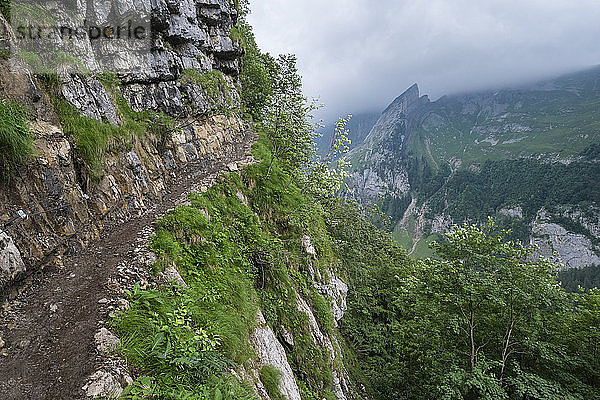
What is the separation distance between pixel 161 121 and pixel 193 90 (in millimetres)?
6113

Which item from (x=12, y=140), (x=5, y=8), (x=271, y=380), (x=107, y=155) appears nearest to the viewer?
(x=12, y=140)

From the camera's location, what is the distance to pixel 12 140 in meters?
6.68

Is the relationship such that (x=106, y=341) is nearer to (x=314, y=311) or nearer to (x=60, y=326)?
(x=60, y=326)

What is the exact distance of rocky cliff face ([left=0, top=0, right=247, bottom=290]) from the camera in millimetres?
6848

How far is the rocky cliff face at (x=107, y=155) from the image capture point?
6.85 metres

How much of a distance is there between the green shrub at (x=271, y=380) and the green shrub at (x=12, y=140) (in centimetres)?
776

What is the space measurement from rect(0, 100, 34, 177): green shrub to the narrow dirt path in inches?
101

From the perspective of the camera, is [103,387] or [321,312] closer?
[103,387]

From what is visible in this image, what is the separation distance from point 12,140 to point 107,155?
3907mm

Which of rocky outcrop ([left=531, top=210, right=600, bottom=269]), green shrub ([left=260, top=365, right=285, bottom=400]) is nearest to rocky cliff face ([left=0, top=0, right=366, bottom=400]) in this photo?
green shrub ([left=260, top=365, right=285, bottom=400])

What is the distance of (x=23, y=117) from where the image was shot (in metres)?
7.75

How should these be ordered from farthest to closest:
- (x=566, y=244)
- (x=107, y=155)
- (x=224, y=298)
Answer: (x=566, y=244), (x=107, y=155), (x=224, y=298)

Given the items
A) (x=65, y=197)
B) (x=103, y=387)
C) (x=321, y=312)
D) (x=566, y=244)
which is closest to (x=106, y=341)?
(x=103, y=387)

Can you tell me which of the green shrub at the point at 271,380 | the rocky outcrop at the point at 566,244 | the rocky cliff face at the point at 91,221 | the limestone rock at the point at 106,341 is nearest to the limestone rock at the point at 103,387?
the rocky cliff face at the point at 91,221
